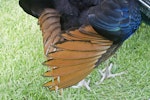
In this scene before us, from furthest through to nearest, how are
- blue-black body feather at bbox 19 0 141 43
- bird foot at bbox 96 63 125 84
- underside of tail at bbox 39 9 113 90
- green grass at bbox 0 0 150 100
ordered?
bird foot at bbox 96 63 125 84, green grass at bbox 0 0 150 100, blue-black body feather at bbox 19 0 141 43, underside of tail at bbox 39 9 113 90

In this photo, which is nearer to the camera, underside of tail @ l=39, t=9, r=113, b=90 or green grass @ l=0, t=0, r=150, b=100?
underside of tail @ l=39, t=9, r=113, b=90

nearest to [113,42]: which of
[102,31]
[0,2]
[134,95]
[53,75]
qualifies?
[102,31]

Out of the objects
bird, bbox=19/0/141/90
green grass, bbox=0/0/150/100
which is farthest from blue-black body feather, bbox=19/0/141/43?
green grass, bbox=0/0/150/100

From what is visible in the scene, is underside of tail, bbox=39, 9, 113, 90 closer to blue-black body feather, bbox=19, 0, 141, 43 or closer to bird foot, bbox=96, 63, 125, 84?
blue-black body feather, bbox=19, 0, 141, 43

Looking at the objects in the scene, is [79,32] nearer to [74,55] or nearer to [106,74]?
[74,55]

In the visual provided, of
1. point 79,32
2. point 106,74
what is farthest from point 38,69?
point 79,32

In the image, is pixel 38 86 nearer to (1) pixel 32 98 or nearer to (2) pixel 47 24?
(1) pixel 32 98

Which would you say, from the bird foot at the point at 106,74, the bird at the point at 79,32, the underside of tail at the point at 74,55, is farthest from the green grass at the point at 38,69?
the underside of tail at the point at 74,55
